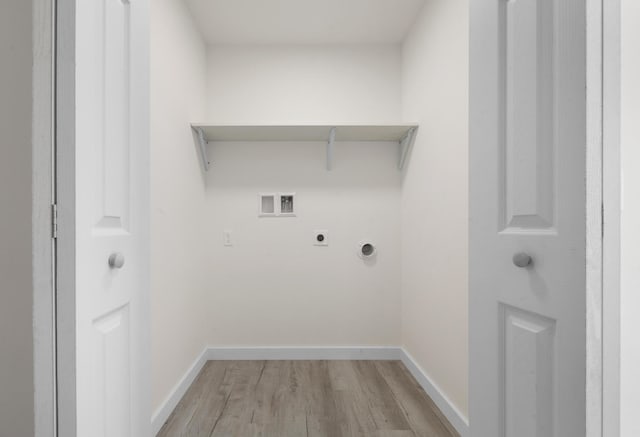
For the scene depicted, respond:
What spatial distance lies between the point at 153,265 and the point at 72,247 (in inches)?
44.0

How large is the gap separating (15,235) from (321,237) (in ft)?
6.95

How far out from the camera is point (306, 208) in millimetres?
2777

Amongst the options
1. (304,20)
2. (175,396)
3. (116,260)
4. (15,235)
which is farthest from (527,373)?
(304,20)

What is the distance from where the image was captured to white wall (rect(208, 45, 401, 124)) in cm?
277

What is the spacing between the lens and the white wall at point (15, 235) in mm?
760

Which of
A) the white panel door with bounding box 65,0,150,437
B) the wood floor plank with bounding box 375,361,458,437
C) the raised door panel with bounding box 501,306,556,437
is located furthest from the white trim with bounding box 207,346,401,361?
the raised door panel with bounding box 501,306,556,437

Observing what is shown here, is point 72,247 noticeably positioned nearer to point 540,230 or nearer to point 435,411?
point 540,230

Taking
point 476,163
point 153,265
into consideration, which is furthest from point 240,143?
point 476,163

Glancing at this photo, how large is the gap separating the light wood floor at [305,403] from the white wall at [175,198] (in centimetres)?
20

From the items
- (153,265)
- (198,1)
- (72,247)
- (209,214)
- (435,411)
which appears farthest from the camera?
(209,214)

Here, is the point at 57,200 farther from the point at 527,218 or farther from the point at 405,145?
the point at 405,145

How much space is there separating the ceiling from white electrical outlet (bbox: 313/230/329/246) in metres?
1.42

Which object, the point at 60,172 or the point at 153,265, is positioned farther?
the point at 153,265

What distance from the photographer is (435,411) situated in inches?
79.0
